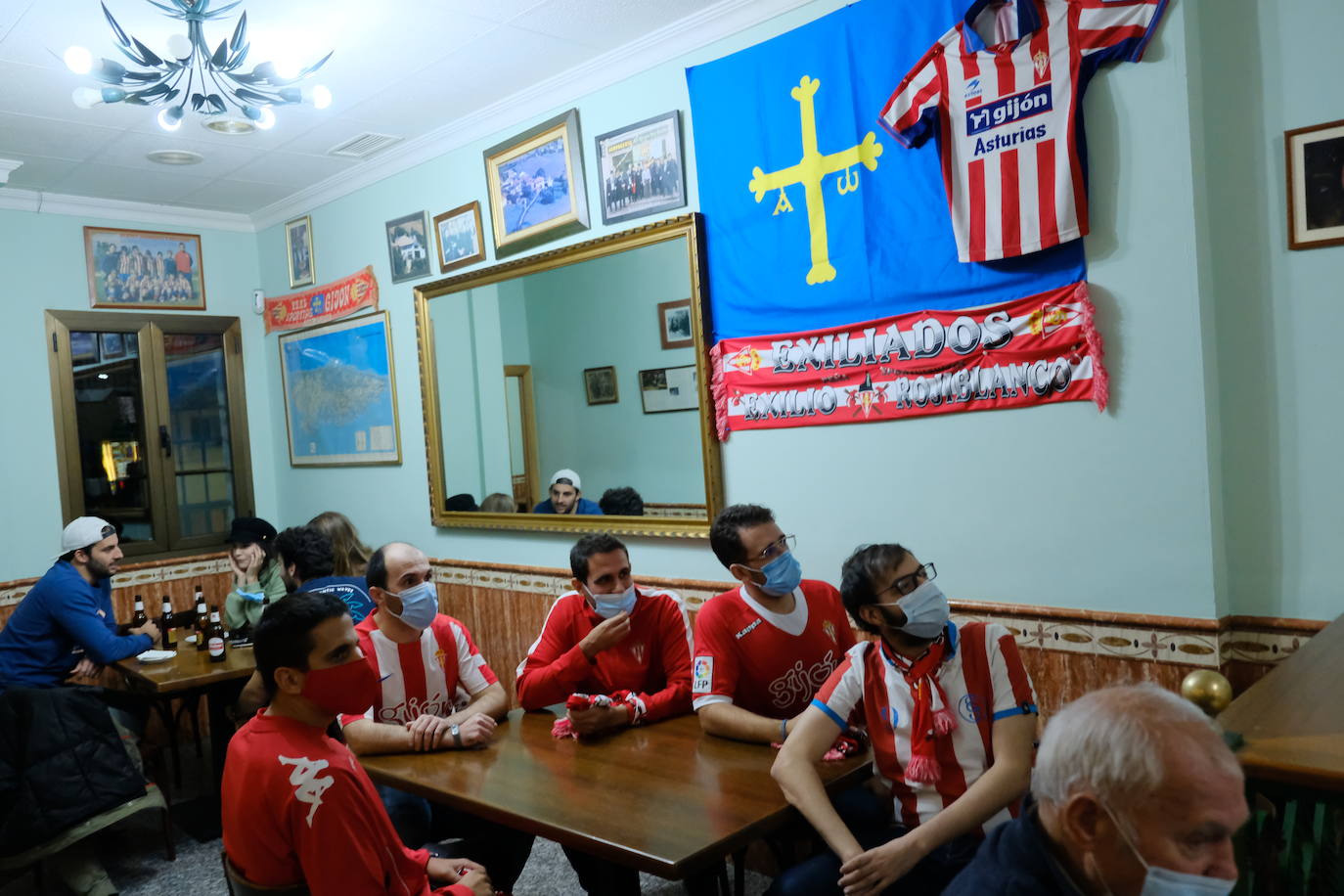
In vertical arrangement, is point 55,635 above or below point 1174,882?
below

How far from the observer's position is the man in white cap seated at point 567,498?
4410mm

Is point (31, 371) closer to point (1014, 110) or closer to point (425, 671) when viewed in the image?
point (425, 671)

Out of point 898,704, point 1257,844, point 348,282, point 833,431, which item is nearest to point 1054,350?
point 833,431

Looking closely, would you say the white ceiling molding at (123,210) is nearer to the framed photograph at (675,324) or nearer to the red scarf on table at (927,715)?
the framed photograph at (675,324)

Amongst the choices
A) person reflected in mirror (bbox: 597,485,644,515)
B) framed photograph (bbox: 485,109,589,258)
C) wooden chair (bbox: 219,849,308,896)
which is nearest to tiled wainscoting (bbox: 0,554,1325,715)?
person reflected in mirror (bbox: 597,485,644,515)

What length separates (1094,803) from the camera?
1239mm

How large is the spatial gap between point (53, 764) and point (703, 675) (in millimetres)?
2278

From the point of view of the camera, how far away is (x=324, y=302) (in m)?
5.79

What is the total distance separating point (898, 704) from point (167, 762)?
469cm

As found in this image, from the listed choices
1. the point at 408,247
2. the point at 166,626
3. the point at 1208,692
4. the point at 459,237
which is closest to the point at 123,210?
the point at 408,247

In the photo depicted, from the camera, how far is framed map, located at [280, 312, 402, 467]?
5.43 meters

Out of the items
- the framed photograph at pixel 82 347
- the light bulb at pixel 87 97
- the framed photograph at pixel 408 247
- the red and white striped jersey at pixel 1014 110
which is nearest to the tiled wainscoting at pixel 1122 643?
the red and white striped jersey at pixel 1014 110

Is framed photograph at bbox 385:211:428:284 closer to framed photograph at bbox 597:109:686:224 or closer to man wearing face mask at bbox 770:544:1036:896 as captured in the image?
framed photograph at bbox 597:109:686:224

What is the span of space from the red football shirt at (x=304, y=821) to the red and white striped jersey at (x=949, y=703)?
1010 mm
